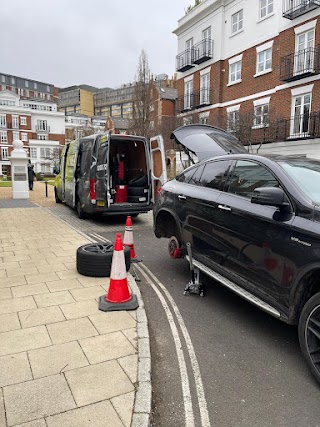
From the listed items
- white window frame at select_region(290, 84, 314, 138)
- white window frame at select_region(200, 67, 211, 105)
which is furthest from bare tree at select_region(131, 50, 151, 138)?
white window frame at select_region(290, 84, 314, 138)

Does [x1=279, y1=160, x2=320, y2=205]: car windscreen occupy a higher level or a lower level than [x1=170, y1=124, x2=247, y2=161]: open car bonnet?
lower

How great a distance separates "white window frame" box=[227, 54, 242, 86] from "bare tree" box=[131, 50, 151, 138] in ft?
27.8

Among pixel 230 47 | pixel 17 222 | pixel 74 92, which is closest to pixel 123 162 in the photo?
pixel 17 222

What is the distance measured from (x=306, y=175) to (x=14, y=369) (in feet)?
10.6

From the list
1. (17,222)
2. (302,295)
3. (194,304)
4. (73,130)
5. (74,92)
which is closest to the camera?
(302,295)

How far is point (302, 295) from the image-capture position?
9.46 ft

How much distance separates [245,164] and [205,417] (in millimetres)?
2646

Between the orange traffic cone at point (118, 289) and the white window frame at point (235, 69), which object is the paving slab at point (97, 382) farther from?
the white window frame at point (235, 69)

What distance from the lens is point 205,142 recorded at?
5.98 meters

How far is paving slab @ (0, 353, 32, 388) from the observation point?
2701 mm

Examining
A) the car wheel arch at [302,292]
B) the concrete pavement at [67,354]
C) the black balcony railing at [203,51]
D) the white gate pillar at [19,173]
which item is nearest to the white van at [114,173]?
the concrete pavement at [67,354]

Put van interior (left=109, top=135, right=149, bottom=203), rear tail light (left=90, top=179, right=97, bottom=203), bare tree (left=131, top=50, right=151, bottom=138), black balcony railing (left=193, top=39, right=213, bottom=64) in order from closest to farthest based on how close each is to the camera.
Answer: rear tail light (left=90, top=179, right=97, bottom=203) → van interior (left=109, top=135, right=149, bottom=203) → black balcony railing (left=193, top=39, right=213, bottom=64) → bare tree (left=131, top=50, right=151, bottom=138)

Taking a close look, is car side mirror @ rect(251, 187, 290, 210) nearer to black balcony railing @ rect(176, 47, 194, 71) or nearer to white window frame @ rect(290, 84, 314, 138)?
white window frame @ rect(290, 84, 314, 138)

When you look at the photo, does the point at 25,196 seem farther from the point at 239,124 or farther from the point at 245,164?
the point at 245,164
